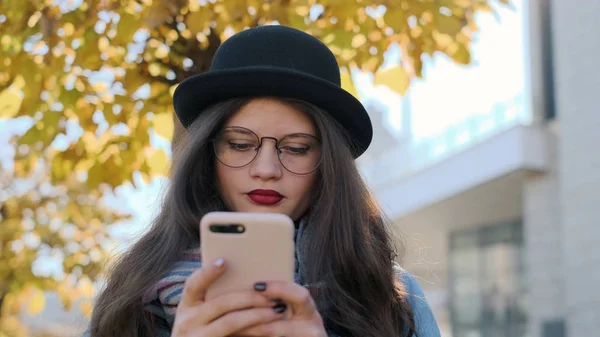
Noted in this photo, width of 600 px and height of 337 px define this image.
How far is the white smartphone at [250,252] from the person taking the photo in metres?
1.82

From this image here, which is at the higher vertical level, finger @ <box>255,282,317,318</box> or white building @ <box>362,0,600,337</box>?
white building @ <box>362,0,600,337</box>

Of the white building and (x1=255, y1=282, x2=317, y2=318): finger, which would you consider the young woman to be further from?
the white building

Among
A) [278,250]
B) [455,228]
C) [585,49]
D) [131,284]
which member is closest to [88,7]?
[131,284]

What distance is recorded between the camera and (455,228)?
19.8 m

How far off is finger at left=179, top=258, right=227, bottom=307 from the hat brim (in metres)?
0.58

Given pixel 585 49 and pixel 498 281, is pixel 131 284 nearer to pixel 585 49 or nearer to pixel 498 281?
pixel 585 49

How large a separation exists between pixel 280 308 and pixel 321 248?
41 centimetres

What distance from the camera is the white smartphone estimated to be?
182 centimetres

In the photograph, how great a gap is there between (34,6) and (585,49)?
32.4 ft

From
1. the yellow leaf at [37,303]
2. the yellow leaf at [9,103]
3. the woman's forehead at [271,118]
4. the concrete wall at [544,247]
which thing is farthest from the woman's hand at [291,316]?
the concrete wall at [544,247]

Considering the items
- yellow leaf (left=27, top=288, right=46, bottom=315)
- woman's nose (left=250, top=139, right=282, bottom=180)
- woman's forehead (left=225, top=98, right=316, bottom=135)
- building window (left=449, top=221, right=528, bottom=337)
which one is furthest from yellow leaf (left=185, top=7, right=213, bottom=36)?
building window (left=449, top=221, right=528, bottom=337)

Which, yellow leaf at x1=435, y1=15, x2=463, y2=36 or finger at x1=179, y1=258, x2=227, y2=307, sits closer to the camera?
finger at x1=179, y1=258, x2=227, y2=307

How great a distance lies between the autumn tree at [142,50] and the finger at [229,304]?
1824mm

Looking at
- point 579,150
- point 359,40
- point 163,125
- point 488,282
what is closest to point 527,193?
point 579,150
